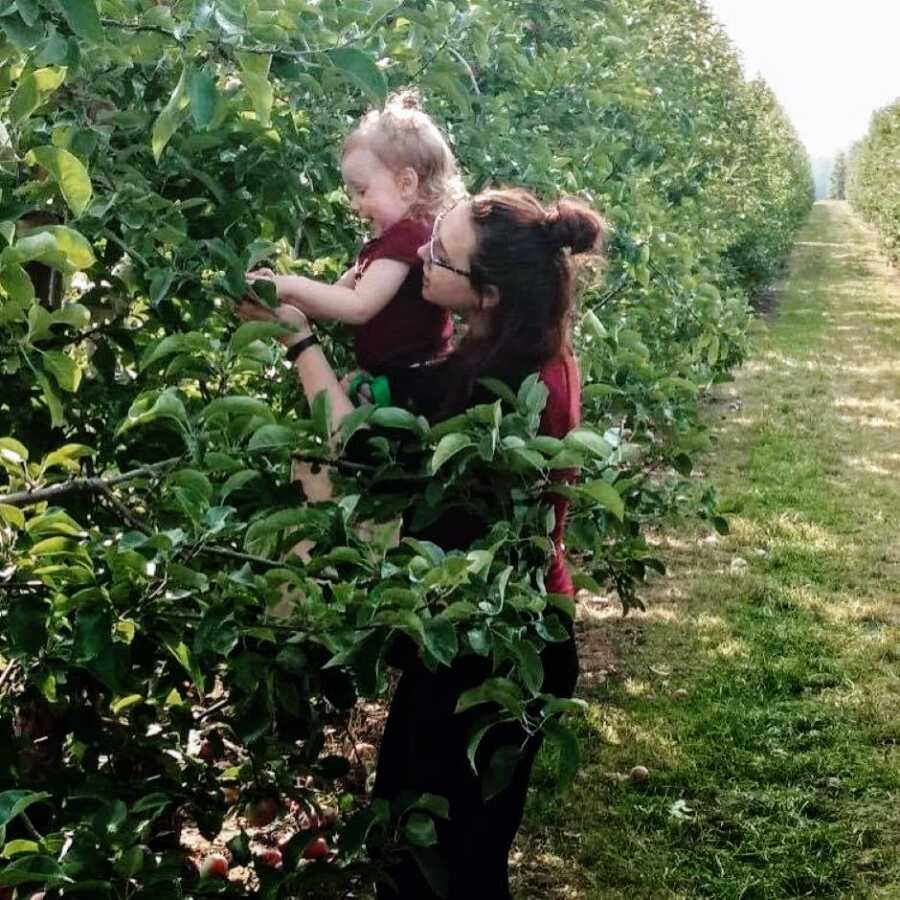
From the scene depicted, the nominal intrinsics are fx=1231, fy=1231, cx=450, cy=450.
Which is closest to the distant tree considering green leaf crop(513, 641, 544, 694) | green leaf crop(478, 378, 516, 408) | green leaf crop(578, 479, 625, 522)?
green leaf crop(478, 378, 516, 408)

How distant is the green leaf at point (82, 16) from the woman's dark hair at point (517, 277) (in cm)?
99

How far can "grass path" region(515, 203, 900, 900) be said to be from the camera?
3504 mm

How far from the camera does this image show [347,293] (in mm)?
2244

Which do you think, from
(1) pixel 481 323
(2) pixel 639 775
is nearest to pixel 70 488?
(1) pixel 481 323

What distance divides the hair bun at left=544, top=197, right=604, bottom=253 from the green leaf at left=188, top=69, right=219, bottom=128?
0.85m

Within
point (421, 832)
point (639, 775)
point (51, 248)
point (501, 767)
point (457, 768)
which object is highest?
point (51, 248)

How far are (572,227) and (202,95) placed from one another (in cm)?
88

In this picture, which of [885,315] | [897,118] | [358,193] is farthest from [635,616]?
[897,118]

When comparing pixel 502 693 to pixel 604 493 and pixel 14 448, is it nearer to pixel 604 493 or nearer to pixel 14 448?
pixel 604 493

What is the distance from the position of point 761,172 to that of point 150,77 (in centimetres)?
1705

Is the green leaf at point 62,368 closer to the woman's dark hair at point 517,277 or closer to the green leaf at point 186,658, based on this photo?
the green leaf at point 186,658

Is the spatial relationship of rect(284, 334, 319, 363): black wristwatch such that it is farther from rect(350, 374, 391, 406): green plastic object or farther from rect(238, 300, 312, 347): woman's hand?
rect(350, 374, 391, 406): green plastic object

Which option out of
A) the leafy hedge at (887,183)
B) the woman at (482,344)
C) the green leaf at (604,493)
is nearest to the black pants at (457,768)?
the woman at (482,344)

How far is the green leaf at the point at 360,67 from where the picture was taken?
144 centimetres
